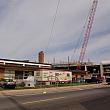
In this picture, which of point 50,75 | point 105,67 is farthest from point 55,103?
point 105,67

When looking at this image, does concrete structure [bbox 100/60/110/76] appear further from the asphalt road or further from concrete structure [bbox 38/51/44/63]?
the asphalt road

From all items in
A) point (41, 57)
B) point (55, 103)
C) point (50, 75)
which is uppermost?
point (41, 57)

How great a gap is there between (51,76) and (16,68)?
7.68m

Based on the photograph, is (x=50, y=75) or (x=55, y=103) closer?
(x=55, y=103)

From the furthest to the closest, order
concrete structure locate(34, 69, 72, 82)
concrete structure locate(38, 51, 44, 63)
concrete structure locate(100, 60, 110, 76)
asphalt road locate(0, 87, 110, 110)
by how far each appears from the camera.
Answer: concrete structure locate(100, 60, 110, 76) → concrete structure locate(38, 51, 44, 63) → concrete structure locate(34, 69, 72, 82) → asphalt road locate(0, 87, 110, 110)

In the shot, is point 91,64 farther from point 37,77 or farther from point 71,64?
point 37,77

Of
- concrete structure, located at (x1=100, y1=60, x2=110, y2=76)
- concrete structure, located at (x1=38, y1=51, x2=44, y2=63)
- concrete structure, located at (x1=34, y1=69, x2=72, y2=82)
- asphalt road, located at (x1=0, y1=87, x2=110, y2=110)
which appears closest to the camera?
asphalt road, located at (x1=0, y1=87, x2=110, y2=110)

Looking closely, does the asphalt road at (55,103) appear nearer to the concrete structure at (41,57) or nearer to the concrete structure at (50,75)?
the concrete structure at (50,75)

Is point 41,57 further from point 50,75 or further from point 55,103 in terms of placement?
point 55,103

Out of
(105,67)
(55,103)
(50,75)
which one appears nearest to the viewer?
(55,103)

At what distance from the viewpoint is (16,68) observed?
56.2 metres

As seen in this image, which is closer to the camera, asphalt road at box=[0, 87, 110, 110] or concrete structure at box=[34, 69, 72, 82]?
asphalt road at box=[0, 87, 110, 110]

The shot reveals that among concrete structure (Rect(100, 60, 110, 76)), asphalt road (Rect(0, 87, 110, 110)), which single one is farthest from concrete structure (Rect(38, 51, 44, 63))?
asphalt road (Rect(0, 87, 110, 110))

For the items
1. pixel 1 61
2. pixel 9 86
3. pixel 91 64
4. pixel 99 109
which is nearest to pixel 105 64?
pixel 91 64
